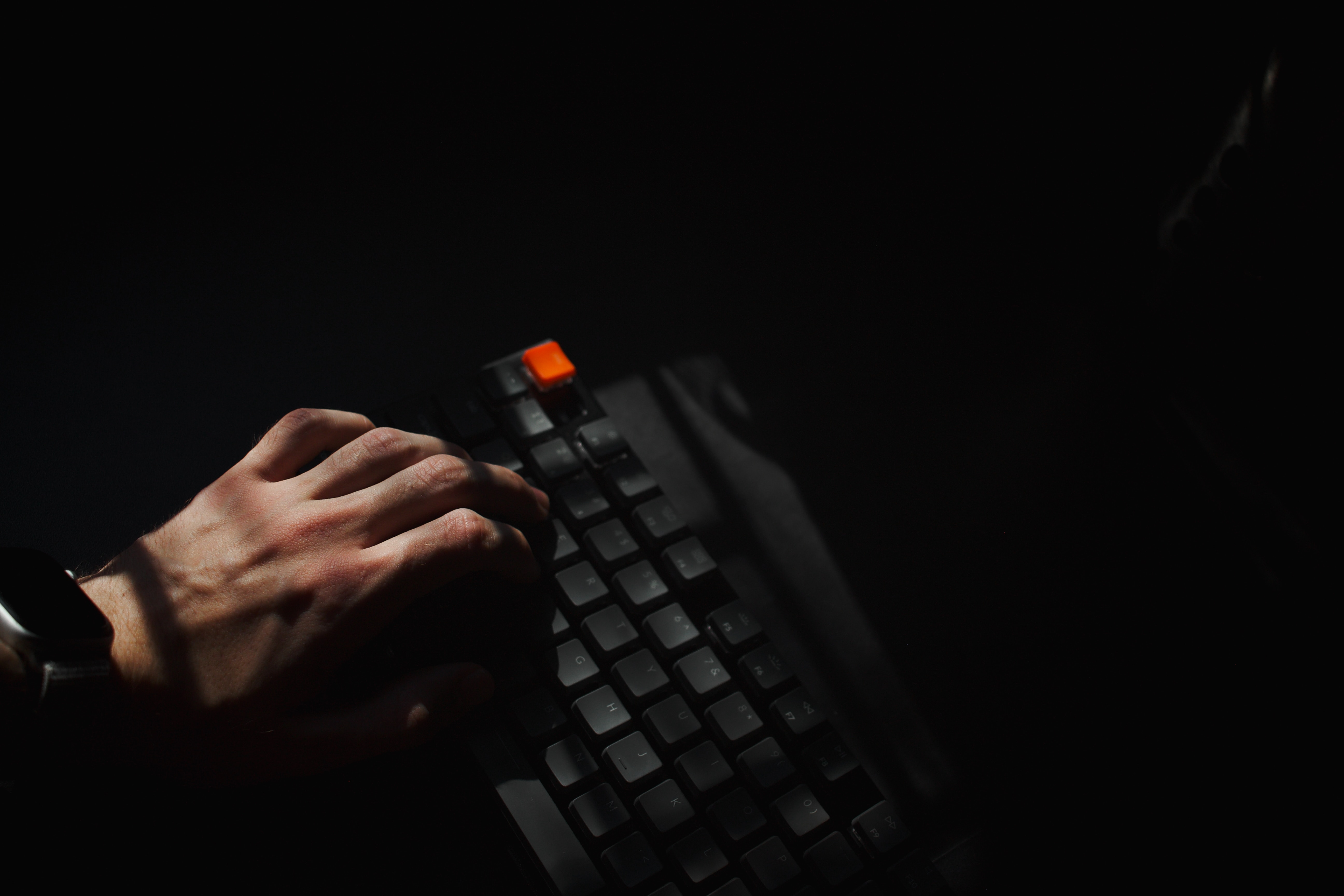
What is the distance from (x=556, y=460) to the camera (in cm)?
68

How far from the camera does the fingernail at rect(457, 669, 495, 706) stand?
568mm

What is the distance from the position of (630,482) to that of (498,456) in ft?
0.31

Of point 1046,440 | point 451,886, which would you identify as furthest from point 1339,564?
point 451,886

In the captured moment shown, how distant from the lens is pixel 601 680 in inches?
23.5

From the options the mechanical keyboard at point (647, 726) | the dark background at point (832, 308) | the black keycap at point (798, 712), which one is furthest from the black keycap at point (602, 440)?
the black keycap at point (798, 712)

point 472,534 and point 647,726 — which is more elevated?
point 472,534

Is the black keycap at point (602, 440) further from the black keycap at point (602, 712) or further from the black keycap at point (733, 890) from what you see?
the black keycap at point (733, 890)

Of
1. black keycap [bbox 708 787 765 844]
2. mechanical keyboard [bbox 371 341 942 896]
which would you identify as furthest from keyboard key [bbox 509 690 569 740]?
black keycap [bbox 708 787 765 844]

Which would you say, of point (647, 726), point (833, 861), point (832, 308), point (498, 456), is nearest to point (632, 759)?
point (647, 726)

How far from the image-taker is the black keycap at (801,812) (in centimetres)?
55

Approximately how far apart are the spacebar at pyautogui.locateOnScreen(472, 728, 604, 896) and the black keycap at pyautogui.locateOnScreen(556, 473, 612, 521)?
154mm

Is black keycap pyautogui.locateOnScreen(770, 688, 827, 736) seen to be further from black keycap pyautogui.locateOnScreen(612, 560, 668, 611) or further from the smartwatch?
the smartwatch

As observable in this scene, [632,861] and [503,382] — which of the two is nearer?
[632,861]

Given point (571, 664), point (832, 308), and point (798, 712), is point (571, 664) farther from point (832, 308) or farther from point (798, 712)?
point (832, 308)
